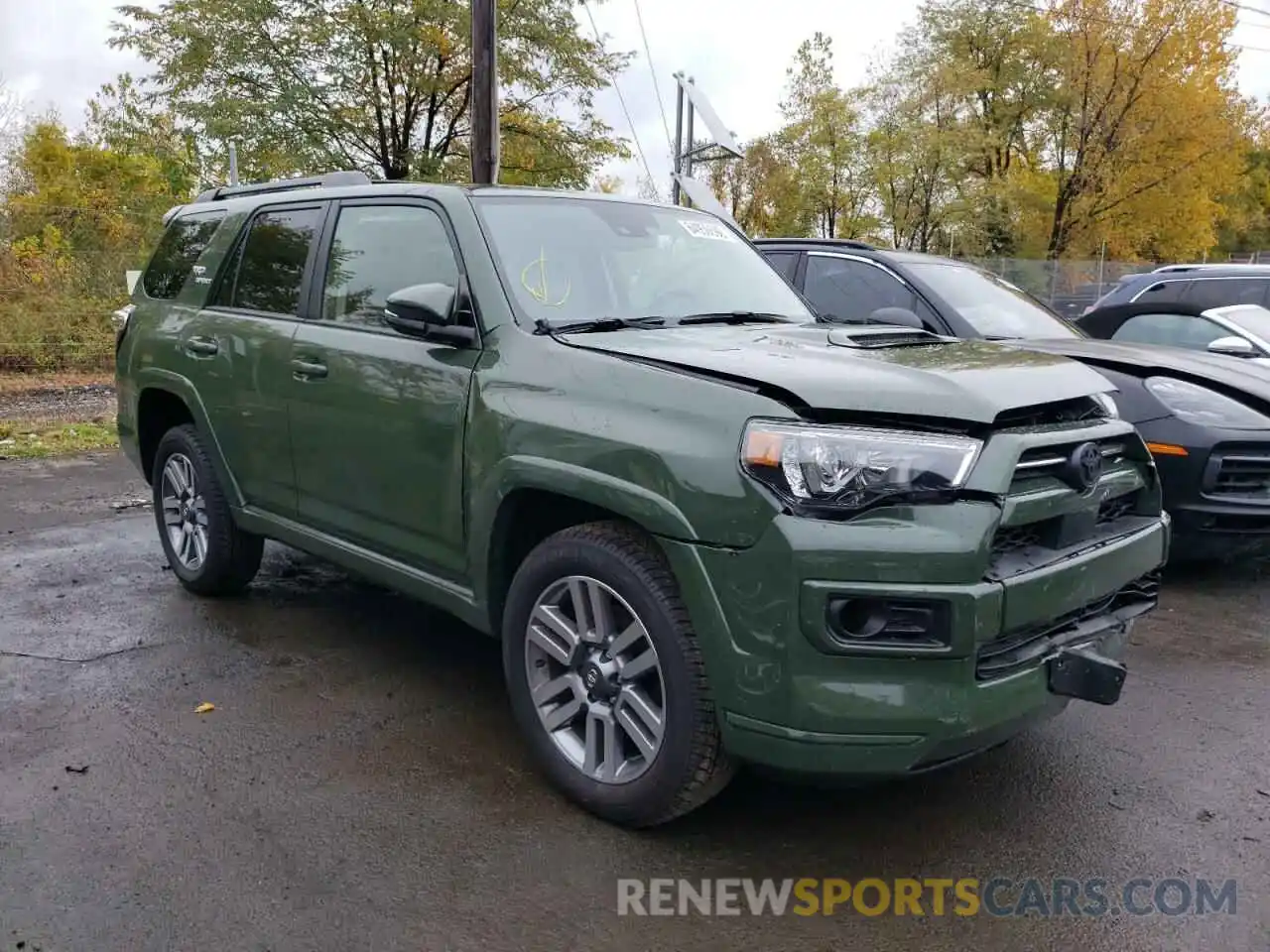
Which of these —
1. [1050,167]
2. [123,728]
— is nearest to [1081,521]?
[123,728]

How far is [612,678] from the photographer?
9.34ft

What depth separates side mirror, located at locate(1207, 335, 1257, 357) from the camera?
6.19 m

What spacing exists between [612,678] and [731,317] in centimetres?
151

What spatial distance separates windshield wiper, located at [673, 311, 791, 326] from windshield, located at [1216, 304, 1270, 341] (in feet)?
15.6

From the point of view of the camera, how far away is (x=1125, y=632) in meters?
3.02

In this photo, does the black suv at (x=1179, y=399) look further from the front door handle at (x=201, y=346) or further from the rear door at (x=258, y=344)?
the front door handle at (x=201, y=346)

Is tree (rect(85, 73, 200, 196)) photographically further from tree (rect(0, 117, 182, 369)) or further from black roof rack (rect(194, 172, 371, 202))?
black roof rack (rect(194, 172, 371, 202))

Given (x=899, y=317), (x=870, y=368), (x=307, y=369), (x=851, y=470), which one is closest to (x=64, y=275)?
(x=307, y=369)

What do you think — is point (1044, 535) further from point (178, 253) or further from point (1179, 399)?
point (178, 253)

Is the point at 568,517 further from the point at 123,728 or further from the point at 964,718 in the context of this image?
the point at 123,728

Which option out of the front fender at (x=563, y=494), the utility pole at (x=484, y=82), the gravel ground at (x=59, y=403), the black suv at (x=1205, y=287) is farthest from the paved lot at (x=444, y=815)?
the utility pole at (x=484, y=82)

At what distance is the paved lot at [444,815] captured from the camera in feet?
8.07

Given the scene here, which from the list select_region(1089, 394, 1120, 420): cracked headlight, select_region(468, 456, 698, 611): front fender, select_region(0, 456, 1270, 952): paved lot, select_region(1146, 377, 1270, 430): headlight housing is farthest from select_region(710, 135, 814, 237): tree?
select_region(468, 456, 698, 611): front fender

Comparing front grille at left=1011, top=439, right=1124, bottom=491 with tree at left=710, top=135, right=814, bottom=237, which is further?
tree at left=710, top=135, right=814, bottom=237
